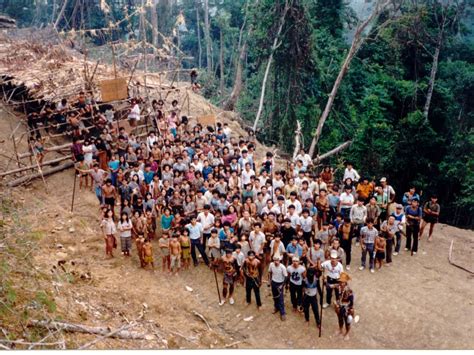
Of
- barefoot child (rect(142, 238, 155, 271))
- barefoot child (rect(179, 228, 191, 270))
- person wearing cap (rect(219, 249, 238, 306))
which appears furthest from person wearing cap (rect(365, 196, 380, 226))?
barefoot child (rect(142, 238, 155, 271))

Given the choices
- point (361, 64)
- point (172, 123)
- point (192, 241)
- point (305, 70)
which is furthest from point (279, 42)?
point (192, 241)

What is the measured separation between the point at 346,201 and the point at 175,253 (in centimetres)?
280

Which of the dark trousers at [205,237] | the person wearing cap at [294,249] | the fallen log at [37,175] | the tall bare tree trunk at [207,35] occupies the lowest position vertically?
the dark trousers at [205,237]

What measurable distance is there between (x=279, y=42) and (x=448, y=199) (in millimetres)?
6592

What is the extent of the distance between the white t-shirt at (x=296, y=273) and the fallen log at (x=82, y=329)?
1954mm

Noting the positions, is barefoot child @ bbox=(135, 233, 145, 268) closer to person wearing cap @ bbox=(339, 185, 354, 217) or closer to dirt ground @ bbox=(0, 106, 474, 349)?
dirt ground @ bbox=(0, 106, 474, 349)

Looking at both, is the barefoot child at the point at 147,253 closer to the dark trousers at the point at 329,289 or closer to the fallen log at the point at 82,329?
the fallen log at the point at 82,329

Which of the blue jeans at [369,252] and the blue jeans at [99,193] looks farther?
the blue jeans at [99,193]

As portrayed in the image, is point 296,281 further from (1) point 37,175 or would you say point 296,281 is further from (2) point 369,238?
(1) point 37,175

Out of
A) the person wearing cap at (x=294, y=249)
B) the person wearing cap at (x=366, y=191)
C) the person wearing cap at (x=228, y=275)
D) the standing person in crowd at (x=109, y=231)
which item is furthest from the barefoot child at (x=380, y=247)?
the standing person in crowd at (x=109, y=231)

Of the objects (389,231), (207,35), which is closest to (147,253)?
(389,231)

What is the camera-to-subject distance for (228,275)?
692 cm

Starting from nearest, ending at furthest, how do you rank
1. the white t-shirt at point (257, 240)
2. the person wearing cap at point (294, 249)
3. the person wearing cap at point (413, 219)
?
the person wearing cap at point (294, 249)
the white t-shirt at point (257, 240)
the person wearing cap at point (413, 219)

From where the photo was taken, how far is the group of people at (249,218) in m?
6.73
